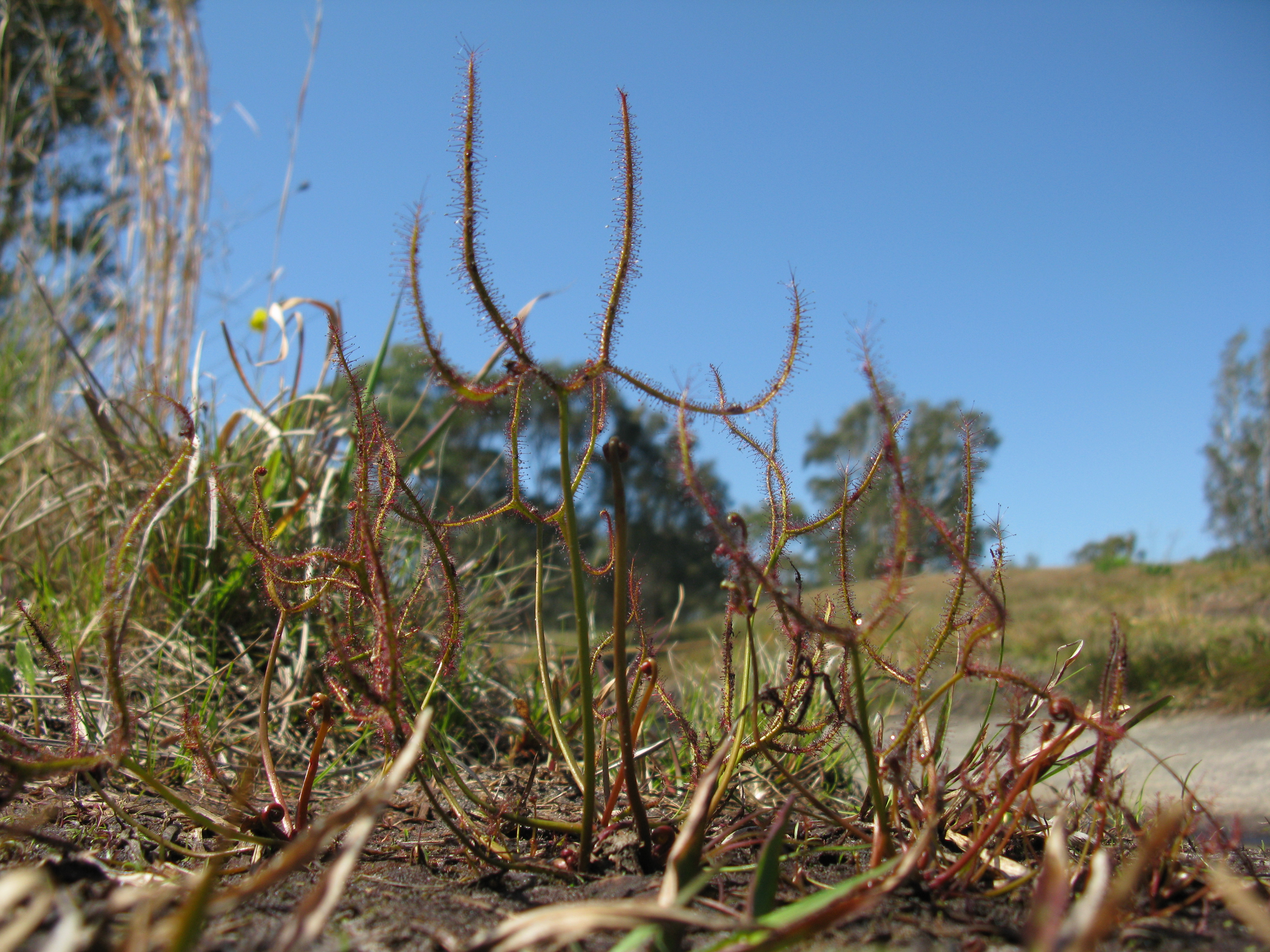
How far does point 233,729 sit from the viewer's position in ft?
5.59

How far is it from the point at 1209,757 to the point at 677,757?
2615mm

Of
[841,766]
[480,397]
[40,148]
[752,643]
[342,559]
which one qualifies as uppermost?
[40,148]

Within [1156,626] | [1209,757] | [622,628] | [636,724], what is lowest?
[1209,757]

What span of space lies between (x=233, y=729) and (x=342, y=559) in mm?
1024

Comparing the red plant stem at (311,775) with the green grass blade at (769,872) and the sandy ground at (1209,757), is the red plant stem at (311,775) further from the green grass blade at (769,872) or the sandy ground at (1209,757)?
the sandy ground at (1209,757)

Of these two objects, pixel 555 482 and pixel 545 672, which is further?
pixel 555 482

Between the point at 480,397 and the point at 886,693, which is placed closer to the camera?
the point at 480,397

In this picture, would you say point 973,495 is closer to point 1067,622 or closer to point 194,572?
point 194,572

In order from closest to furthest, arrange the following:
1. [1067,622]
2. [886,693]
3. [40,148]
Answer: [886,693] < [40,148] < [1067,622]

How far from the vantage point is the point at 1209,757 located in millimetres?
2889

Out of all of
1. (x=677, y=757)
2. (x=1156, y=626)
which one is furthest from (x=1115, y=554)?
(x=677, y=757)

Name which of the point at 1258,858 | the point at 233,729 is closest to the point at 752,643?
the point at 1258,858

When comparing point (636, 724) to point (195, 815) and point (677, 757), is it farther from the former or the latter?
point (195, 815)

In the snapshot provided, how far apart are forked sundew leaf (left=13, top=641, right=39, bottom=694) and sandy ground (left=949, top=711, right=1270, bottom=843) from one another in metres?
2.27
